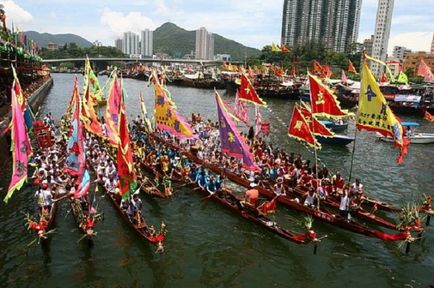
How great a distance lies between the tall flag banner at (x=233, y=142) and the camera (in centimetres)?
2044

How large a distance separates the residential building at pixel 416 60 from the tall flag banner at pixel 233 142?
470 feet

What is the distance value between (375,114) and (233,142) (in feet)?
24.9

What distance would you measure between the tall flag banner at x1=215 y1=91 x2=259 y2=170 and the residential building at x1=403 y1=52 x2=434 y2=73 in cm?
14338

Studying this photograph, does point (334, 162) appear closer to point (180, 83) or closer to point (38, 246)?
point (38, 246)

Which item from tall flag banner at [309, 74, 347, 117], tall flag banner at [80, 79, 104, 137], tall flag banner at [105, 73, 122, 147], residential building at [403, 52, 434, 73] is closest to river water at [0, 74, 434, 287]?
tall flag banner at [105, 73, 122, 147]

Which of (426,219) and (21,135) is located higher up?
(21,135)

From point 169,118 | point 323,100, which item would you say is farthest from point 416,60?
point 169,118

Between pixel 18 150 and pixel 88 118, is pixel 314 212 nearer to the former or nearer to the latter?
pixel 18 150

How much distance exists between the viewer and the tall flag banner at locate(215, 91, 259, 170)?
2044 cm

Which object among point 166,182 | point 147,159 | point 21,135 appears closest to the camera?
point 21,135

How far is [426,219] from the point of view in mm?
22219

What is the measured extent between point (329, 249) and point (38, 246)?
1436cm

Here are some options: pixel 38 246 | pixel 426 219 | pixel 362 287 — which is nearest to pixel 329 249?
pixel 362 287

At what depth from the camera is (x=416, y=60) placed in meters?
151
